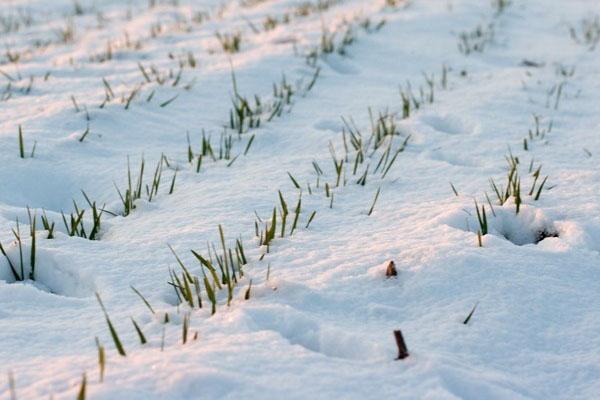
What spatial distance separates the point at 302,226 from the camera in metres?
2.31

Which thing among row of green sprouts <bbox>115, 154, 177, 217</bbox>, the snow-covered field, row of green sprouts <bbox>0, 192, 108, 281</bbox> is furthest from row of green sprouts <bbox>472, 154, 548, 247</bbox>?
row of green sprouts <bbox>0, 192, 108, 281</bbox>

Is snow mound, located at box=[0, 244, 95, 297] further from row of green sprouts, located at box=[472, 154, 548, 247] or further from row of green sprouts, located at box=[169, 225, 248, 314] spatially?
row of green sprouts, located at box=[472, 154, 548, 247]

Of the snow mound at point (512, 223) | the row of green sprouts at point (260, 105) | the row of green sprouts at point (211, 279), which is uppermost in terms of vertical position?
the row of green sprouts at point (260, 105)

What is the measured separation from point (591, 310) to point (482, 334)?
36 centimetres

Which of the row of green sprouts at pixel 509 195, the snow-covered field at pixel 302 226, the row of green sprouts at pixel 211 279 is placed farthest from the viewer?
the row of green sprouts at pixel 509 195

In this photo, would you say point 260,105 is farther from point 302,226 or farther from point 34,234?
point 34,234

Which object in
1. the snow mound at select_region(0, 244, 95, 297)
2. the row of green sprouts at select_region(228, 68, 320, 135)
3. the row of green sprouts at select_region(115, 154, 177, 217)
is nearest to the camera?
the snow mound at select_region(0, 244, 95, 297)

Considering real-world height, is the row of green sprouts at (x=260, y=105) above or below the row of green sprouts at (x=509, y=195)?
above

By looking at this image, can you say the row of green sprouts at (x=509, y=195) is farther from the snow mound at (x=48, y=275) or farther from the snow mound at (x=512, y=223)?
the snow mound at (x=48, y=275)

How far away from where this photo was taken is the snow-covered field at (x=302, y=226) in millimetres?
1471

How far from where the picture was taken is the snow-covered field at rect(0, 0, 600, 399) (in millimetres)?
1471

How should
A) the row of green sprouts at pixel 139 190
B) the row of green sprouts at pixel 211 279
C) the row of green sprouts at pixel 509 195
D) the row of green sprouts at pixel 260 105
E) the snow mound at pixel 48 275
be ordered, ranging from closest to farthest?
the row of green sprouts at pixel 211 279 → the snow mound at pixel 48 275 → the row of green sprouts at pixel 509 195 → the row of green sprouts at pixel 139 190 → the row of green sprouts at pixel 260 105

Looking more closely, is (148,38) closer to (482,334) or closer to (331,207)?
(331,207)

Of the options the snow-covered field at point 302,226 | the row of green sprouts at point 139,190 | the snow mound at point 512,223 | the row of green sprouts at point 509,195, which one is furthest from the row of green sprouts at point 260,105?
the snow mound at point 512,223
